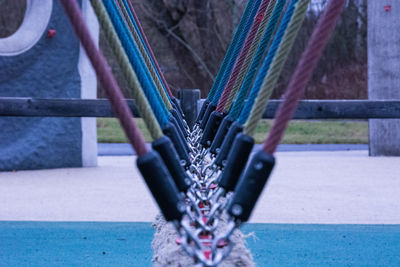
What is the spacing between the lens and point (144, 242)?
2.16 meters

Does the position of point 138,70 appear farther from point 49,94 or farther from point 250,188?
point 49,94

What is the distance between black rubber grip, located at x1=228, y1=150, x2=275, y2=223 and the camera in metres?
0.64

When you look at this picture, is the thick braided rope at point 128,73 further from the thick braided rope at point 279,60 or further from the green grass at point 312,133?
the green grass at point 312,133

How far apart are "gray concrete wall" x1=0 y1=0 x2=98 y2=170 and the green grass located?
14.0ft

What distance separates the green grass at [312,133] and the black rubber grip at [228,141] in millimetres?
7693

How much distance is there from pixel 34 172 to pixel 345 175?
276cm

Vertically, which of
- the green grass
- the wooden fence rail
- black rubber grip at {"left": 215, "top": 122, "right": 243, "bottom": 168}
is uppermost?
black rubber grip at {"left": 215, "top": 122, "right": 243, "bottom": 168}

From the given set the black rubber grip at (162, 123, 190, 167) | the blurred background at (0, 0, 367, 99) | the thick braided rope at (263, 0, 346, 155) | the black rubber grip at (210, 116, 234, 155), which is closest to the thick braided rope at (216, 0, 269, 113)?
the black rubber grip at (210, 116, 234, 155)

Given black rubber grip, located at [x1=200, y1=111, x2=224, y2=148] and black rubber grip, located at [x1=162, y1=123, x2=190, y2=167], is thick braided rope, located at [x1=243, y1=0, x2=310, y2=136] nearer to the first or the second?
black rubber grip, located at [x1=162, y1=123, x2=190, y2=167]

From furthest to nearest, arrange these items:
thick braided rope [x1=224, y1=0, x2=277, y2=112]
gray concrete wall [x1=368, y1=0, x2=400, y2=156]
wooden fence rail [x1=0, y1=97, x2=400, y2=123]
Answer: gray concrete wall [x1=368, y1=0, x2=400, y2=156] < wooden fence rail [x1=0, y1=97, x2=400, y2=123] < thick braided rope [x1=224, y1=0, x2=277, y2=112]

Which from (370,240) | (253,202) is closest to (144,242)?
(370,240)

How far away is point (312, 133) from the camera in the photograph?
10.3 m

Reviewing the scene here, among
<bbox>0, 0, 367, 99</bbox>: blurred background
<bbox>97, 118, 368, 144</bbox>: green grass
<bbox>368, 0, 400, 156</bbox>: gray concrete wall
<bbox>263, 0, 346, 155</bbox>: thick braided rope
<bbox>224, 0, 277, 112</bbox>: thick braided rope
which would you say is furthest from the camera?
<bbox>0, 0, 367, 99</bbox>: blurred background

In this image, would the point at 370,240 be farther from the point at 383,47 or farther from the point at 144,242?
the point at 383,47
